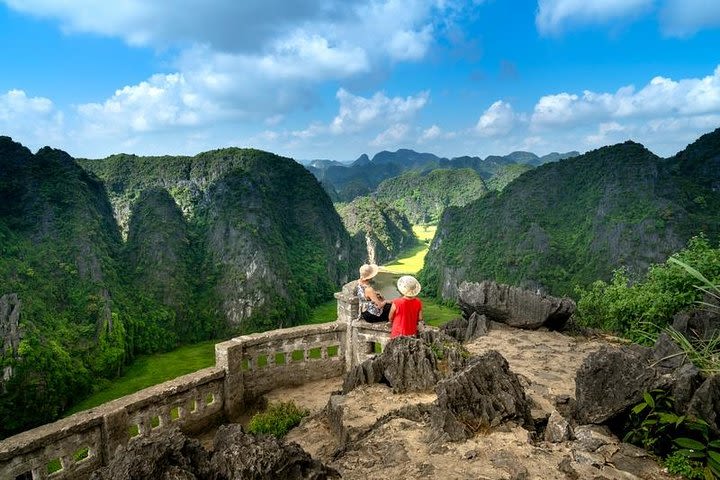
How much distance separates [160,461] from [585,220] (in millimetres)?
82592

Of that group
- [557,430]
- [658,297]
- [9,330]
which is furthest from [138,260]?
[557,430]

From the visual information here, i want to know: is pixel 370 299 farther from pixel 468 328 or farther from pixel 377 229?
pixel 377 229

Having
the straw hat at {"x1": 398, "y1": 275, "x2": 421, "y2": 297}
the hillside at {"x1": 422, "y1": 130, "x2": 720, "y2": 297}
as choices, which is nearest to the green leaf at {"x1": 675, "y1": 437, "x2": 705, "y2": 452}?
the straw hat at {"x1": 398, "y1": 275, "x2": 421, "y2": 297}

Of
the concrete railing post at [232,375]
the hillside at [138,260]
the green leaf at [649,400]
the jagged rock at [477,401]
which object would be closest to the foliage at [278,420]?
the concrete railing post at [232,375]

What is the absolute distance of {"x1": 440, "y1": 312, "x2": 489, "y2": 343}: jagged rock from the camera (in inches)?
621

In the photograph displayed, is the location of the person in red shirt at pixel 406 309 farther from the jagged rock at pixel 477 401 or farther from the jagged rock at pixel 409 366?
the jagged rock at pixel 477 401

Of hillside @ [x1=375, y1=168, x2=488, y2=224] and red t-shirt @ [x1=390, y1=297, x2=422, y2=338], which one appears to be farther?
hillside @ [x1=375, y1=168, x2=488, y2=224]

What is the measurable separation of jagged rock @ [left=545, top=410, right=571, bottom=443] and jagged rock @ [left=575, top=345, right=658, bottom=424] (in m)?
0.38

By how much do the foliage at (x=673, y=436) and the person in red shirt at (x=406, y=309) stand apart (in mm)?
4206

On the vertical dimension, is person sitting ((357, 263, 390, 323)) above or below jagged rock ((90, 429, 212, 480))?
above

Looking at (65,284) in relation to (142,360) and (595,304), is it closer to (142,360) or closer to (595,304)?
(142,360)

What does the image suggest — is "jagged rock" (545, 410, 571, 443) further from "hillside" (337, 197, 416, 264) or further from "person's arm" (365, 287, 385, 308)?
"hillside" (337, 197, 416, 264)

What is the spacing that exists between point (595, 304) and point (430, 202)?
166m

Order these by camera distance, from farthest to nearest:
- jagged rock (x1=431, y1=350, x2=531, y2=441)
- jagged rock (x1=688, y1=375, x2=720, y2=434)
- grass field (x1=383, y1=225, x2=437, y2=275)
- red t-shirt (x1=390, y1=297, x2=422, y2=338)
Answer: grass field (x1=383, y1=225, x2=437, y2=275) < red t-shirt (x1=390, y1=297, x2=422, y2=338) < jagged rock (x1=431, y1=350, x2=531, y2=441) < jagged rock (x1=688, y1=375, x2=720, y2=434)
